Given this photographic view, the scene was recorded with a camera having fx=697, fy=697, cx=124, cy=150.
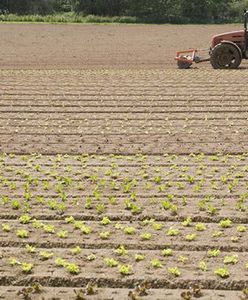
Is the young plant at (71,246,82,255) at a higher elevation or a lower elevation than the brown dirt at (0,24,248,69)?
higher

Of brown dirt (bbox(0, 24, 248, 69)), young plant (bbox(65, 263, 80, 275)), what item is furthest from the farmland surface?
brown dirt (bbox(0, 24, 248, 69))

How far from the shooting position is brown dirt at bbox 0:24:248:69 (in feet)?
82.7

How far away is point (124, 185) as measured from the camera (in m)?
9.32

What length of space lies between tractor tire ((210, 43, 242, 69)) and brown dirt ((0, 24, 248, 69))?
2.54 meters

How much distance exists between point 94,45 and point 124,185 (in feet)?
76.5

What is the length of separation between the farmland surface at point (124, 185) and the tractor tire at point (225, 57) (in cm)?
57

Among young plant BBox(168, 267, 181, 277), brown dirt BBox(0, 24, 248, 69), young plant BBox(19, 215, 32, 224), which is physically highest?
young plant BBox(168, 267, 181, 277)

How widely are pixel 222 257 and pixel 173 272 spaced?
643 millimetres

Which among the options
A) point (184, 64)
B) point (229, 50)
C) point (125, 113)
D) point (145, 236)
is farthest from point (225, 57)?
point (145, 236)

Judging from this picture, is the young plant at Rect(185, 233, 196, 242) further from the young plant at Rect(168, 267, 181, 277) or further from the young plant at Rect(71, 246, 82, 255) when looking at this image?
the young plant at Rect(71, 246, 82, 255)

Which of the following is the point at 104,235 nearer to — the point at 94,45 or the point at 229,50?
the point at 229,50

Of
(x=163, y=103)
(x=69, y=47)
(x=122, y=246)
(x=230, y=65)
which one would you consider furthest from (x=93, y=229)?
(x=69, y=47)

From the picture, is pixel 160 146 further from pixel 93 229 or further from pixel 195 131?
pixel 93 229

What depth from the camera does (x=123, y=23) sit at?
157 feet
